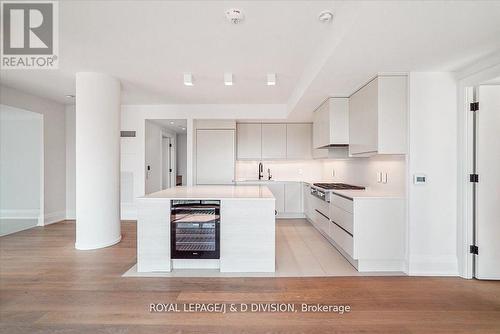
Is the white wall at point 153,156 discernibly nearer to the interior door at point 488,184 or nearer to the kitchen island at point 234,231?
the kitchen island at point 234,231

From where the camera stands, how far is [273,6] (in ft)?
6.77

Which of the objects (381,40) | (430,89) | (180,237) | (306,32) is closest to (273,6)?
(306,32)

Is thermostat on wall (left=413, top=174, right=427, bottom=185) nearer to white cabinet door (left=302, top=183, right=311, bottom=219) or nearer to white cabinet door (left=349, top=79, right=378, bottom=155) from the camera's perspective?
white cabinet door (left=349, top=79, right=378, bottom=155)

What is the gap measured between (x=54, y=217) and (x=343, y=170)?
6.00 m

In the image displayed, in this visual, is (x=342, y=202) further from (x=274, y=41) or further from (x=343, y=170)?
(x=274, y=41)

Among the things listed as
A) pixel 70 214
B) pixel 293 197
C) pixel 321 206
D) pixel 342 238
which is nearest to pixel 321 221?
pixel 321 206

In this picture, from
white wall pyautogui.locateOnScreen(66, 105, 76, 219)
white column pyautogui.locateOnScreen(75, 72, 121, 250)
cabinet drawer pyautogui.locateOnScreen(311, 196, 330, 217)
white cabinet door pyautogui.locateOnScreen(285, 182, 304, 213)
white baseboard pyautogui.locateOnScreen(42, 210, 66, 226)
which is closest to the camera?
white column pyautogui.locateOnScreen(75, 72, 121, 250)

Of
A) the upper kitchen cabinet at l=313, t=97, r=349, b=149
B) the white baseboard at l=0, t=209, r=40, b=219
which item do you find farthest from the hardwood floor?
the white baseboard at l=0, t=209, r=40, b=219

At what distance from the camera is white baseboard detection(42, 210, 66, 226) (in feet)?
17.0

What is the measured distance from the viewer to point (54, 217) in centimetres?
536

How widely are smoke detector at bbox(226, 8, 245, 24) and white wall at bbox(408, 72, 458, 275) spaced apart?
207cm

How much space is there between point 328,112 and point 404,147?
4.55 feet

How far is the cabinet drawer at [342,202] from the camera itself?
3083mm

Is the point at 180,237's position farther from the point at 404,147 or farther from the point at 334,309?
the point at 404,147
